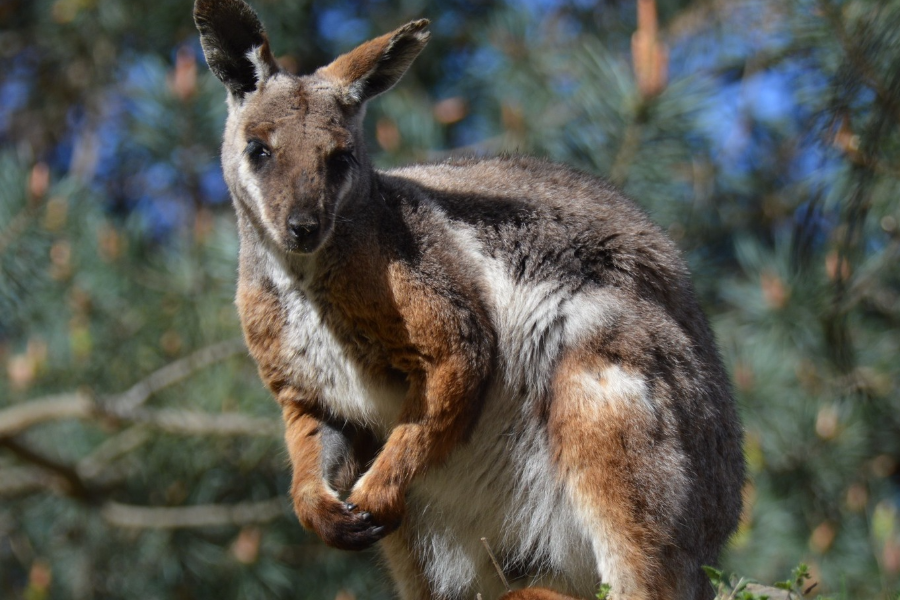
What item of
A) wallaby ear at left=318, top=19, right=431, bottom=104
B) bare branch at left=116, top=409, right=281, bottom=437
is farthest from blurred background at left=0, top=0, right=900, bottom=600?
wallaby ear at left=318, top=19, right=431, bottom=104

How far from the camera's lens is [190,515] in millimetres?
8117

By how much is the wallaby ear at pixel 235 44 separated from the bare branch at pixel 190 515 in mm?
4647

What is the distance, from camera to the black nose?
3.66 metres

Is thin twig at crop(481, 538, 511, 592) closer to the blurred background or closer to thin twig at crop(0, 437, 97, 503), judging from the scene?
the blurred background

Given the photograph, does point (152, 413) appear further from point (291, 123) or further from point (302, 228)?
point (302, 228)

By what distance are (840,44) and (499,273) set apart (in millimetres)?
2949

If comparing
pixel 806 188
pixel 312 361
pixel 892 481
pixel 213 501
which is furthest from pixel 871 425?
pixel 312 361

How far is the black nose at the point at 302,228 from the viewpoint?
366 centimetres

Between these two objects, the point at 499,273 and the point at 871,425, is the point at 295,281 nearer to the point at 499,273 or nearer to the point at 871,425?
the point at 499,273

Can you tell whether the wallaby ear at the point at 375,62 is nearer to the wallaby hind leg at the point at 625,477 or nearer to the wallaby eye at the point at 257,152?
the wallaby eye at the point at 257,152

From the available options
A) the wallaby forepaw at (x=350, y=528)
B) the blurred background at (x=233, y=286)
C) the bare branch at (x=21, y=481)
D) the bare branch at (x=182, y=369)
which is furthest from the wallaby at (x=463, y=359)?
the bare branch at (x=21, y=481)

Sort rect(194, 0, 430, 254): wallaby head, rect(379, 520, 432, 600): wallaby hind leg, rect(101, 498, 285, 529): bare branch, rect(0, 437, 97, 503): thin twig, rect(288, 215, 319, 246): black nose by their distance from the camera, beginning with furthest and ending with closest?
rect(101, 498, 285, 529): bare branch
rect(0, 437, 97, 503): thin twig
rect(379, 520, 432, 600): wallaby hind leg
rect(194, 0, 430, 254): wallaby head
rect(288, 215, 319, 246): black nose

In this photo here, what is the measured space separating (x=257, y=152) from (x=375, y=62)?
26.0 inches

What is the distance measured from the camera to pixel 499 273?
424cm
